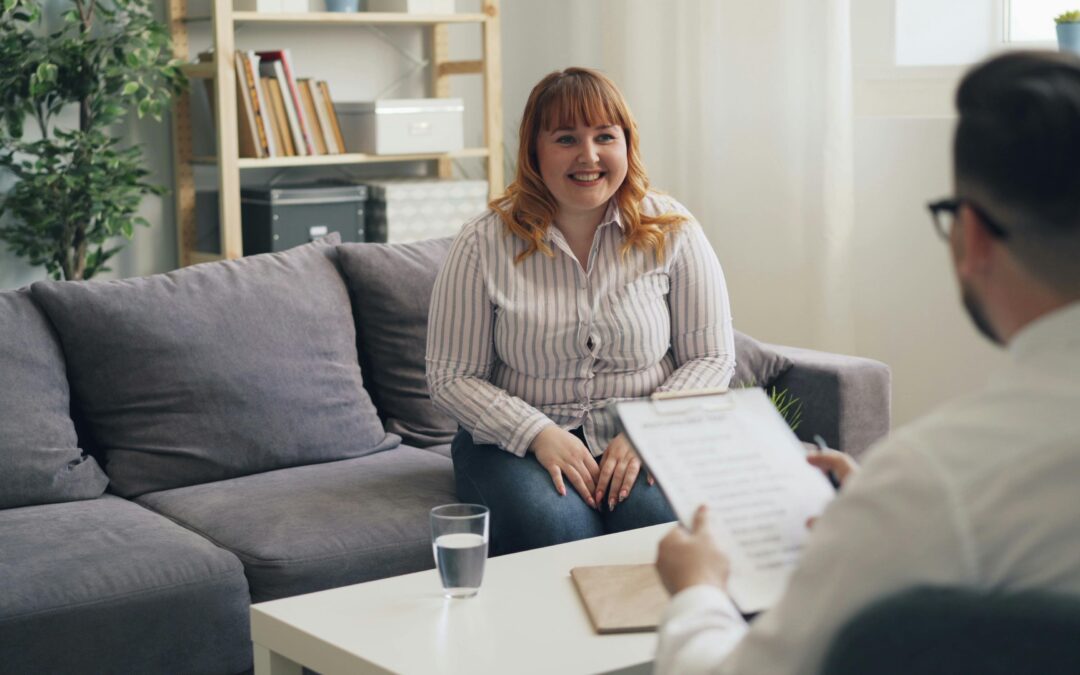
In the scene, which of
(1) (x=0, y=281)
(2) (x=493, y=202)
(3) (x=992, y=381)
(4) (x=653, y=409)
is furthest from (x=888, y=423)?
(1) (x=0, y=281)

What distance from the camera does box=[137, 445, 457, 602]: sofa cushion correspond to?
2182mm

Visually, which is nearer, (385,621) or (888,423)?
(385,621)

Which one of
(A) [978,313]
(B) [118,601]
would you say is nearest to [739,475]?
(A) [978,313]

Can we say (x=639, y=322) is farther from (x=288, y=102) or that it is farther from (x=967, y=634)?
(x=288, y=102)

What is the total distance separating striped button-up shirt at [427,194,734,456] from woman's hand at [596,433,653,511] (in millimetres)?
85

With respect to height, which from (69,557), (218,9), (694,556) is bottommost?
(69,557)

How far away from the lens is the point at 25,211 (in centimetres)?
357

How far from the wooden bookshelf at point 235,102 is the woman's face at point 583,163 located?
1.58 metres

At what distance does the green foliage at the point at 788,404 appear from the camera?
2795mm

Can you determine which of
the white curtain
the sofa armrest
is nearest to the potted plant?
the white curtain

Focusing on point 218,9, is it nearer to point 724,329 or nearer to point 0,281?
point 0,281

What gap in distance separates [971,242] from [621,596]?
2.91ft

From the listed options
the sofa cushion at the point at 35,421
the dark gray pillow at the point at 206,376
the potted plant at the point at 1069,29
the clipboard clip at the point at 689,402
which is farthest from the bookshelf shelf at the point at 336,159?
the clipboard clip at the point at 689,402

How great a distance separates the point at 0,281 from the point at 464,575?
8.52 ft
